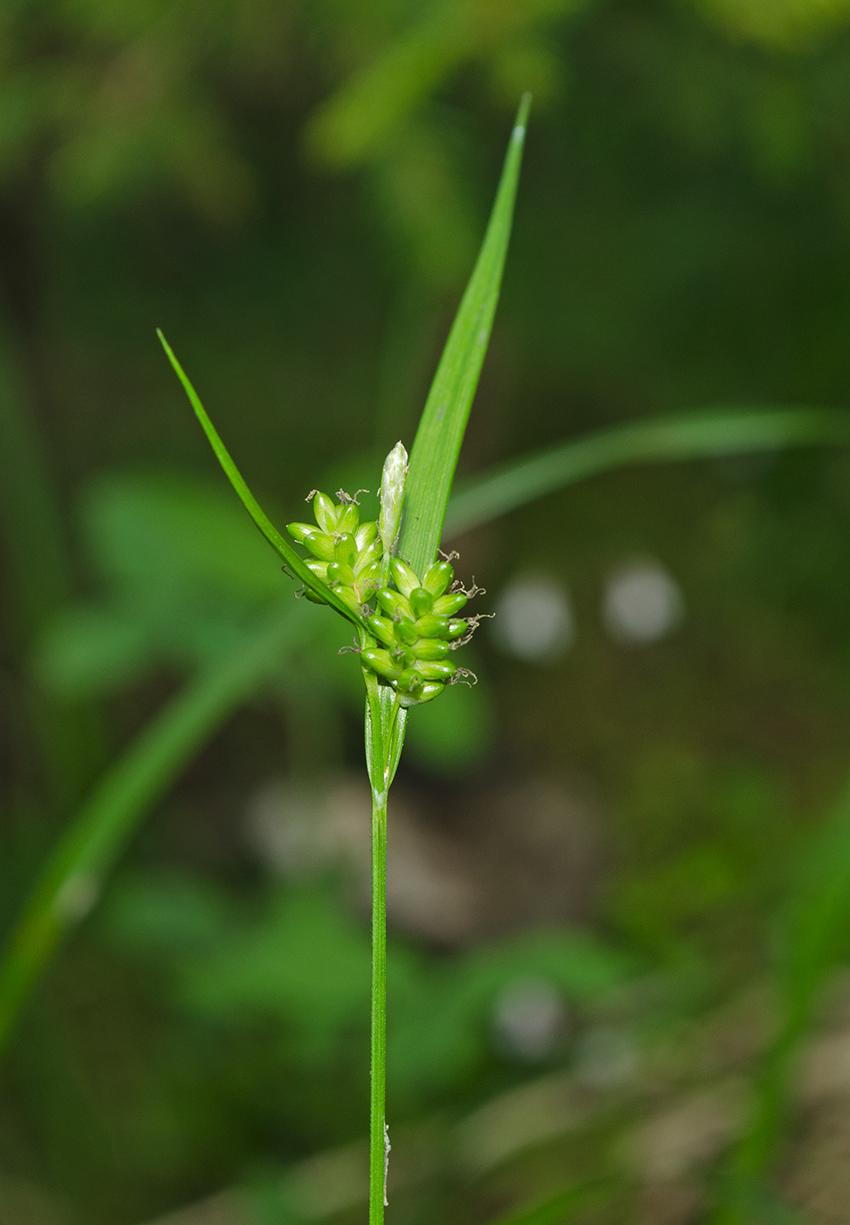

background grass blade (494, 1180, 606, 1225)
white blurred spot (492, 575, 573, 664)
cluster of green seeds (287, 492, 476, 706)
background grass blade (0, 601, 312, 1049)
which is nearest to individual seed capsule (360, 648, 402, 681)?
cluster of green seeds (287, 492, 476, 706)

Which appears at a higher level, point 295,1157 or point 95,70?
point 95,70

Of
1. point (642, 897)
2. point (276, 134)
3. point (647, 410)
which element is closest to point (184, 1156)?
point (642, 897)

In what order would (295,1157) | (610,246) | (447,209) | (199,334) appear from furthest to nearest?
(199,334) → (610,246) → (295,1157) → (447,209)

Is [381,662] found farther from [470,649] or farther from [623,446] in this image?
[470,649]

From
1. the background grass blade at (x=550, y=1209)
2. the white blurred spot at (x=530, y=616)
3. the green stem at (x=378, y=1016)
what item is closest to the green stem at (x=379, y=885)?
the green stem at (x=378, y=1016)

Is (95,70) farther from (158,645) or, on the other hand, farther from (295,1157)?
(295,1157)
